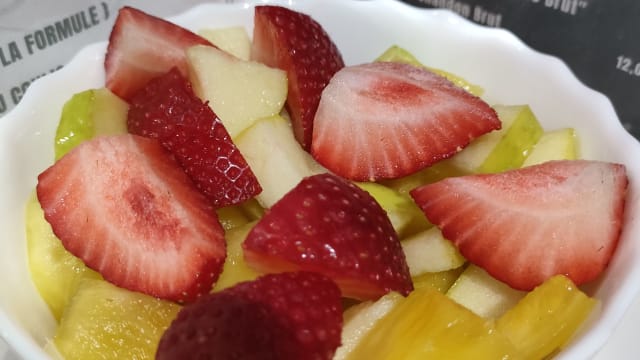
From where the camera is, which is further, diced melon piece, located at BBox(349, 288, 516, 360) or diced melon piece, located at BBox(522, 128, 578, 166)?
diced melon piece, located at BBox(522, 128, 578, 166)

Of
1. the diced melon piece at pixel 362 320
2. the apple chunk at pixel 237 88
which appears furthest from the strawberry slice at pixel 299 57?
the diced melon piece at pixel 362 320

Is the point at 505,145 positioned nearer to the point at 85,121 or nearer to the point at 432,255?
the point at 432,255

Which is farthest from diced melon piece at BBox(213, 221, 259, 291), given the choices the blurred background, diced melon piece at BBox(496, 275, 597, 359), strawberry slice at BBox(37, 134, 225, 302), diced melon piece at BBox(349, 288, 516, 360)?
the blurred background

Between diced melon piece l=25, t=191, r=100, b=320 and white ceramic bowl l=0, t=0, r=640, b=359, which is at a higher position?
white ceramic bowl l=0, t=0, r=640, b=359

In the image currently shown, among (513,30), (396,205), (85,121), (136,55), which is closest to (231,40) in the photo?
(136,55)

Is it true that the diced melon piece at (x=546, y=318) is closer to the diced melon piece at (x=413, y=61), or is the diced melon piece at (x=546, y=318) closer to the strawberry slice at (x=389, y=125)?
the strawberry slice at (x=389, y=125)

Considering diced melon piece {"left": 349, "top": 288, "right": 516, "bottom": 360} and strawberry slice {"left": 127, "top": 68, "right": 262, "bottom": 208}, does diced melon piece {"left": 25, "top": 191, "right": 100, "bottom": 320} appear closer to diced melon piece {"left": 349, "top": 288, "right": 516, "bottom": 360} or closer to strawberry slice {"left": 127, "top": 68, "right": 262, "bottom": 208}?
strawberry slice {"left": 127, "top": 68, "right": 262, "bottom": 208}

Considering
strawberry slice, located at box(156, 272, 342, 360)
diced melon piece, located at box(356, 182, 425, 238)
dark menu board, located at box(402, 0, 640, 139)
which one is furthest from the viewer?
dark menu board, located at box(402, 0, 640, 139)

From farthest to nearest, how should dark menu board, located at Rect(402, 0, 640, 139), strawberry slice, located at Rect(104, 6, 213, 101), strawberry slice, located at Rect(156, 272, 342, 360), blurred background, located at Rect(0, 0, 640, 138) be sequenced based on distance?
1. dark menu board, located at Rect(402, 0, 640, 139)
2. blurred background, located at Rect(0, 0, 640, 138)
3. strawberry slice, located at Rect(104, 6, 213, 101)
4. strawberry slice, located at Rect(156, 272, 342, 360)
